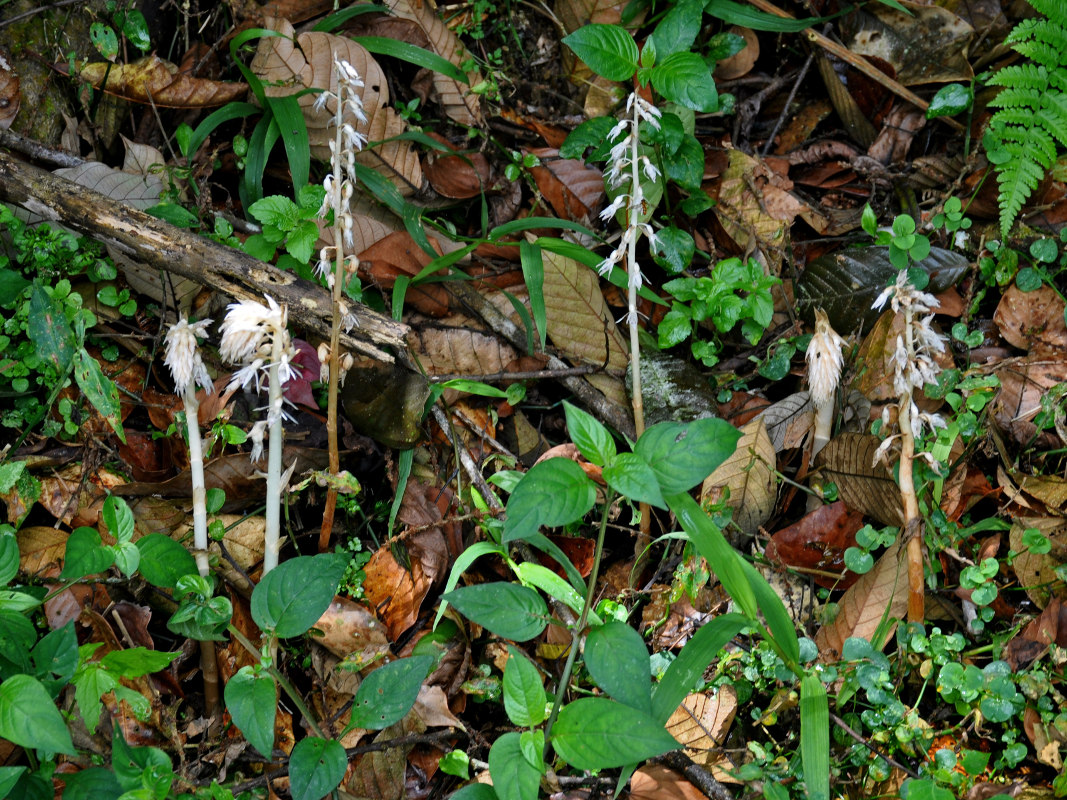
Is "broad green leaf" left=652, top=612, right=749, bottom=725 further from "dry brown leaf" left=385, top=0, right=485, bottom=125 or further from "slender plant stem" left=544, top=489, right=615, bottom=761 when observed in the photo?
"dry brown leaf" left=385, top=0, right=485, bottom=125

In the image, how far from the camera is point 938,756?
193cm

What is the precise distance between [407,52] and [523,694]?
260 centimetres

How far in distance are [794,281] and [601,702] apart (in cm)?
196

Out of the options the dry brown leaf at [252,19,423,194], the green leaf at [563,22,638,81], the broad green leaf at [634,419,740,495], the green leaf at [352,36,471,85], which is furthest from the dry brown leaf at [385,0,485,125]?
the broad green leaf at [634,419,740,495]

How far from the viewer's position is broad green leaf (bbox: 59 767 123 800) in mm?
1798

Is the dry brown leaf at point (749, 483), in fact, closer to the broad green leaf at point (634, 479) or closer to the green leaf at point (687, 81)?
the broad green leaf at point (634, 479)

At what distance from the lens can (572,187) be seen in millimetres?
3246

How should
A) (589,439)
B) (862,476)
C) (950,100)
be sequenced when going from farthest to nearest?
(950,100), (862,476), (589,439)

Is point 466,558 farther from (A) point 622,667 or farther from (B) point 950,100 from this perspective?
(B) point 950,100

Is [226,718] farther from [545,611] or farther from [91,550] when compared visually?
[545,611]

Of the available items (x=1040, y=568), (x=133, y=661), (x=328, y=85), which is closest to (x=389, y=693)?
(x=133, y=661)

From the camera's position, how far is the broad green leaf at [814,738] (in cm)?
189

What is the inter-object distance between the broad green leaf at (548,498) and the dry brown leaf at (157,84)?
2436 millimetres

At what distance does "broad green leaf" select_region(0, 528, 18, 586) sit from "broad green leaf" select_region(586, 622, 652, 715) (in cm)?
138
